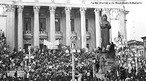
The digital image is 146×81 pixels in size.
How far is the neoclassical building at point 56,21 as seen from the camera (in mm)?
51781

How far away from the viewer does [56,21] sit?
5772 centimetres

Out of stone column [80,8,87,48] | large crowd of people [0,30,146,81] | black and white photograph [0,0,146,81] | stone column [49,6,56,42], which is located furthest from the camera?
stone column [80,8,87,48]

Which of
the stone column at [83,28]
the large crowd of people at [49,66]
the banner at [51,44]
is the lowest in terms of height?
the large crowd of people at [49,66]

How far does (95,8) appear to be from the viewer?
55719 millimetres

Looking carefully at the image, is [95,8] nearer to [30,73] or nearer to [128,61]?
[128,61]

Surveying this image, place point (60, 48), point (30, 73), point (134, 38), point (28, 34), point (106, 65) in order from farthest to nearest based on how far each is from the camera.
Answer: point (134, 38)
point (28, 34)
point (60, 48)
point (30, 73)
point (106, 65)

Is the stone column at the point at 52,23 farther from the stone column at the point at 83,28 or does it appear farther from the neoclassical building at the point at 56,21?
the stone column at the point at 83,28

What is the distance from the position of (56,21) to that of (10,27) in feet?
32.7

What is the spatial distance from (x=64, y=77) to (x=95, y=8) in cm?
2785

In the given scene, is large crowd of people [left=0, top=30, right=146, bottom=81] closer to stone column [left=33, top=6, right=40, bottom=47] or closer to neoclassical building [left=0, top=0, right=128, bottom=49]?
stone column [left=33, top=6, right=40, bottom=47]

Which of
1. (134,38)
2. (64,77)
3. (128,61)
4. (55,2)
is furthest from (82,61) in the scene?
(134,38)

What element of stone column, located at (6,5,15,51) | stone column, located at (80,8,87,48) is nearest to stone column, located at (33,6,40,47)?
stone column, located at (6,5,15,51)

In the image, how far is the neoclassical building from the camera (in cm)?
5178

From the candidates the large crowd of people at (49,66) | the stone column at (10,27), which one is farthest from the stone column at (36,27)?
the stone column at (10,27)
